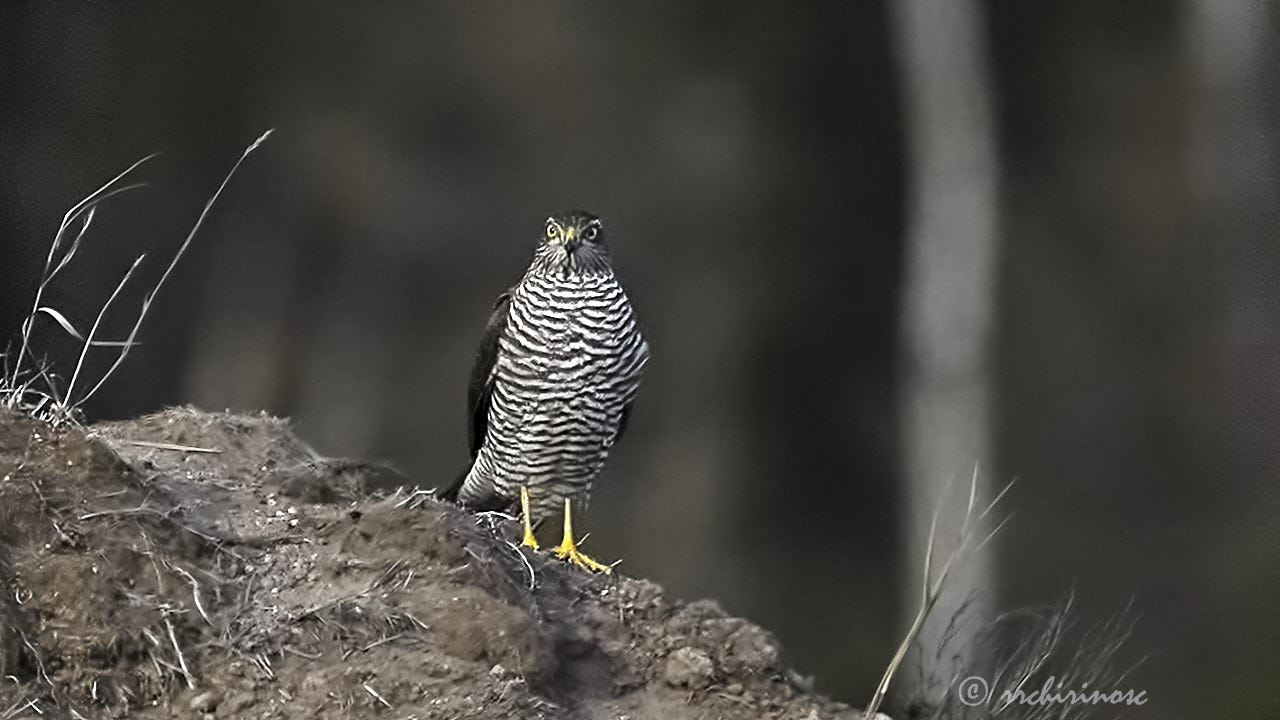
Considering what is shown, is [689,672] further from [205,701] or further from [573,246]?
[573,246]

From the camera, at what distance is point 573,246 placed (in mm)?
4887

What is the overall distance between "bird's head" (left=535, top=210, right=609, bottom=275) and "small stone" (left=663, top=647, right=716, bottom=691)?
184 centimetres

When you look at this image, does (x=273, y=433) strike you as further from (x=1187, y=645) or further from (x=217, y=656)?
(x=1187, y=645)

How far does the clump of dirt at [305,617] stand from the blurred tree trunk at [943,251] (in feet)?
23.4

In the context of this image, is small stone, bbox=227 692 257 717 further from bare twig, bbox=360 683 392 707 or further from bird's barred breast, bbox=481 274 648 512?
bird's barred breast, bbox=481 274 648 512

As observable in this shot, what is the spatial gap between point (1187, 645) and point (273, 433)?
24.2 ft

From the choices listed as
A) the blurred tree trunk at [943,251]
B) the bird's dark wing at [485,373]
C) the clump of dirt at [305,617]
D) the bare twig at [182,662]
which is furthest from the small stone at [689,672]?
the blurred tree trunk at [943,251]

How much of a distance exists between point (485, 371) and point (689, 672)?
6.78 ft

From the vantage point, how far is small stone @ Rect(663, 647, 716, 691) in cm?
338

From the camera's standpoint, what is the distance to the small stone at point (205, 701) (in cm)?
276

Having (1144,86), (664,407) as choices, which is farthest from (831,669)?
(1144,86)

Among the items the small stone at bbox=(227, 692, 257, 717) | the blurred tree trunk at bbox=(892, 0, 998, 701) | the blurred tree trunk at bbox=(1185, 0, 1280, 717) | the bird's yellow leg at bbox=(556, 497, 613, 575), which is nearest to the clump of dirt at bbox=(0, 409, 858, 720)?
the small stone at bbox=(227, 692, 257, 717)

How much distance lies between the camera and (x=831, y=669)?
10.1 meters

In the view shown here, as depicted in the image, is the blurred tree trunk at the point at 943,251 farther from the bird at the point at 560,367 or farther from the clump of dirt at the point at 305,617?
the clump of dirt at the point at 305,617
